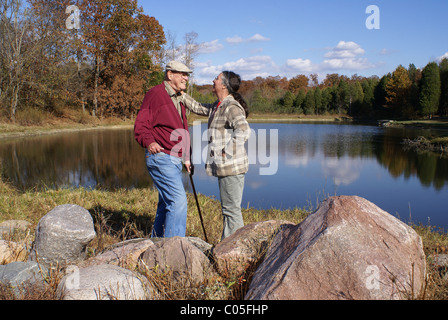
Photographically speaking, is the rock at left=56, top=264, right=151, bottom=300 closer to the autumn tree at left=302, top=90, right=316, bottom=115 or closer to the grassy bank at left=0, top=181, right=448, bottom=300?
the grassy bank at left=0, top=181, right=448, bottom=300

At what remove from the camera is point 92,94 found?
26.5 metres

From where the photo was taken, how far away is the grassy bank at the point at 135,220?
239 cm

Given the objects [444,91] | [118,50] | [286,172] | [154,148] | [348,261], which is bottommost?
[286,172]

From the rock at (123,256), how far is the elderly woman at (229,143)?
85 centimetres

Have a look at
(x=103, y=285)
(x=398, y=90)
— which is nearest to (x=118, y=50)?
(x=103, y=285)

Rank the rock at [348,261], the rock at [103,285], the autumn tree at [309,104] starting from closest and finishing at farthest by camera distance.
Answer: the rock at [348,261] < the rock at [103,285] < the autumn tree at [309,104]

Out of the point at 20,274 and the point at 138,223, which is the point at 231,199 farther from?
the point at 138,223

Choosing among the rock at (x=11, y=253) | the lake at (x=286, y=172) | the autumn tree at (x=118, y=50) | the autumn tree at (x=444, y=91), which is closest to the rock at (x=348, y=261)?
the rock at (x=11, y=253)

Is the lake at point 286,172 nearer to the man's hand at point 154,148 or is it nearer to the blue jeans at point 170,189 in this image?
the blue jeans at point 170,189

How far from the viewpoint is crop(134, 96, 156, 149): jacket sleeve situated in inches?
128

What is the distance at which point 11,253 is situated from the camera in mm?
3031

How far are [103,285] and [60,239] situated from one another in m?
0.89
